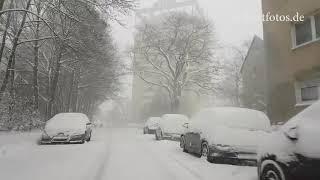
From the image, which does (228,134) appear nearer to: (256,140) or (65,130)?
(256,140)

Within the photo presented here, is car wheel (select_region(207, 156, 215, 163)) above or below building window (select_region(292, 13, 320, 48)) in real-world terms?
below

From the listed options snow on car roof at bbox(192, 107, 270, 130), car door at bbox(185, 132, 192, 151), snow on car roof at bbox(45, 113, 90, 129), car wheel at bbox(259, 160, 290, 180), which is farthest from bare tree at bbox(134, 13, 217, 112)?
car wheel at bbox(259, 160, 290, 180)

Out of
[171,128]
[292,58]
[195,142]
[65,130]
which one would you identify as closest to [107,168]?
[195,142]

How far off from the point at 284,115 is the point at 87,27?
30.4 feet

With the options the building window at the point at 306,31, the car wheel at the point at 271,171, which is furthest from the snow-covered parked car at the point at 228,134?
the building window at the point at 306,31

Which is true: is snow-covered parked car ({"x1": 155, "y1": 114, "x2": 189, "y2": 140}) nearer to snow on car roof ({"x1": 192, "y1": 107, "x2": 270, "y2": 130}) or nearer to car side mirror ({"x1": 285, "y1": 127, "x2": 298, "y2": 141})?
snow on car roof ({"x1": 192, "y1": 107, "x2": 270, "y2": 130})

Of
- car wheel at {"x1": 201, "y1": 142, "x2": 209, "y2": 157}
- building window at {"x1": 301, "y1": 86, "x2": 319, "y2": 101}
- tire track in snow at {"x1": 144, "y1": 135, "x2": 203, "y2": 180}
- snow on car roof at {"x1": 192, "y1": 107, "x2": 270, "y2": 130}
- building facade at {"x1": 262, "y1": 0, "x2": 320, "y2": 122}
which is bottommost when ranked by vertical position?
tire track in snow at {"x1": 144, "y1": 135, "x2": 203, "y2": 180}

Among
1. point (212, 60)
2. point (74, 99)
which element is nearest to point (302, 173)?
point (212, 60)

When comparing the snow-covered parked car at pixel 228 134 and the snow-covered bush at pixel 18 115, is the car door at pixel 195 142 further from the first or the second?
the snow-covered bush at pixel 18 115

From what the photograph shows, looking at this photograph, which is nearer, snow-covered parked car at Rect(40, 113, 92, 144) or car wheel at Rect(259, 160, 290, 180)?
car wheel at Rect(259, 160, 290, 180)

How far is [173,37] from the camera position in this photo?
3866 cm

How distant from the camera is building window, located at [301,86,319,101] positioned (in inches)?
602

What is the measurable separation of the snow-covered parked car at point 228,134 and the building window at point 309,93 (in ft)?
17.2

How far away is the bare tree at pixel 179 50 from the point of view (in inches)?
1505
